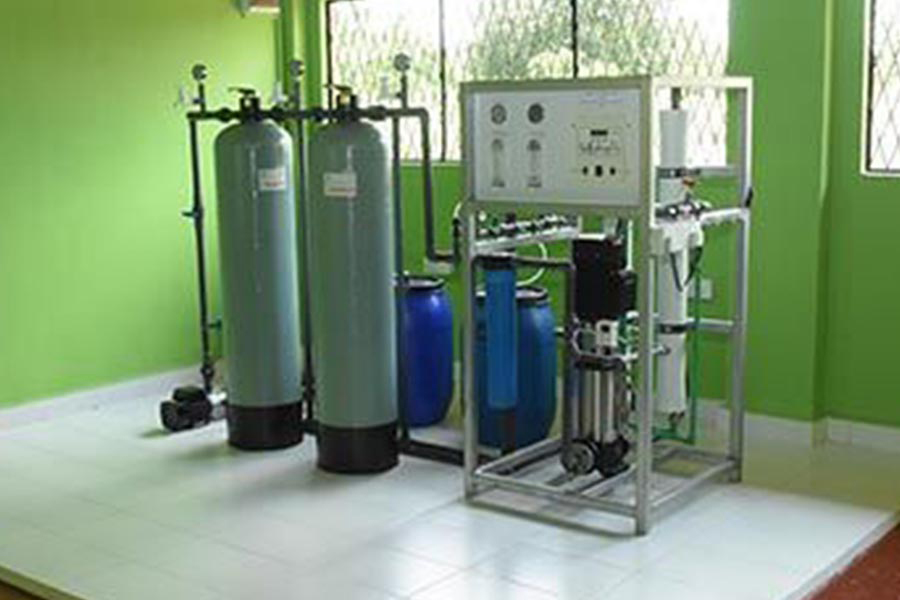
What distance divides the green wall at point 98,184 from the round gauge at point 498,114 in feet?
8.16

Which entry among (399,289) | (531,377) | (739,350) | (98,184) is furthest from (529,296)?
(98,184)

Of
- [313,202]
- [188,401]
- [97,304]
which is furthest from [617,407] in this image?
[97,304]

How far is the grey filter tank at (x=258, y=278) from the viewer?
5.07m

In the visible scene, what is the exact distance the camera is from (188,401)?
5.56 meters

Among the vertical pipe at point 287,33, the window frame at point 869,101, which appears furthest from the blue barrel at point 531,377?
the vertical pipe at point 287,33

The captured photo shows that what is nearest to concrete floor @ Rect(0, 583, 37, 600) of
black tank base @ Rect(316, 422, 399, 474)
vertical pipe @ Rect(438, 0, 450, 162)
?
black tank base @ Rect(316, 422, 399, 474)

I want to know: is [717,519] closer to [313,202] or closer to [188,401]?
[313,202]

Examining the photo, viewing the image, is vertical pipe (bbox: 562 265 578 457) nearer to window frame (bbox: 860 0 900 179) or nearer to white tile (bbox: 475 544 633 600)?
white tile (bbox: 475 544 633 600)

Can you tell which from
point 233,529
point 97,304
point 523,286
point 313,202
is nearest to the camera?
point 233,529

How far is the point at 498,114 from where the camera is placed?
171 inches

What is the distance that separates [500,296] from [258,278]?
114 cm

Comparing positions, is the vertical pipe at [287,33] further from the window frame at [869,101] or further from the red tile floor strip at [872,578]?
the red tile floor strip at [872,578]

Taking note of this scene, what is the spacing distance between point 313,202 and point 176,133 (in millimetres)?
1888

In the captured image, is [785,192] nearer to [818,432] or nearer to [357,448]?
[818,432]
